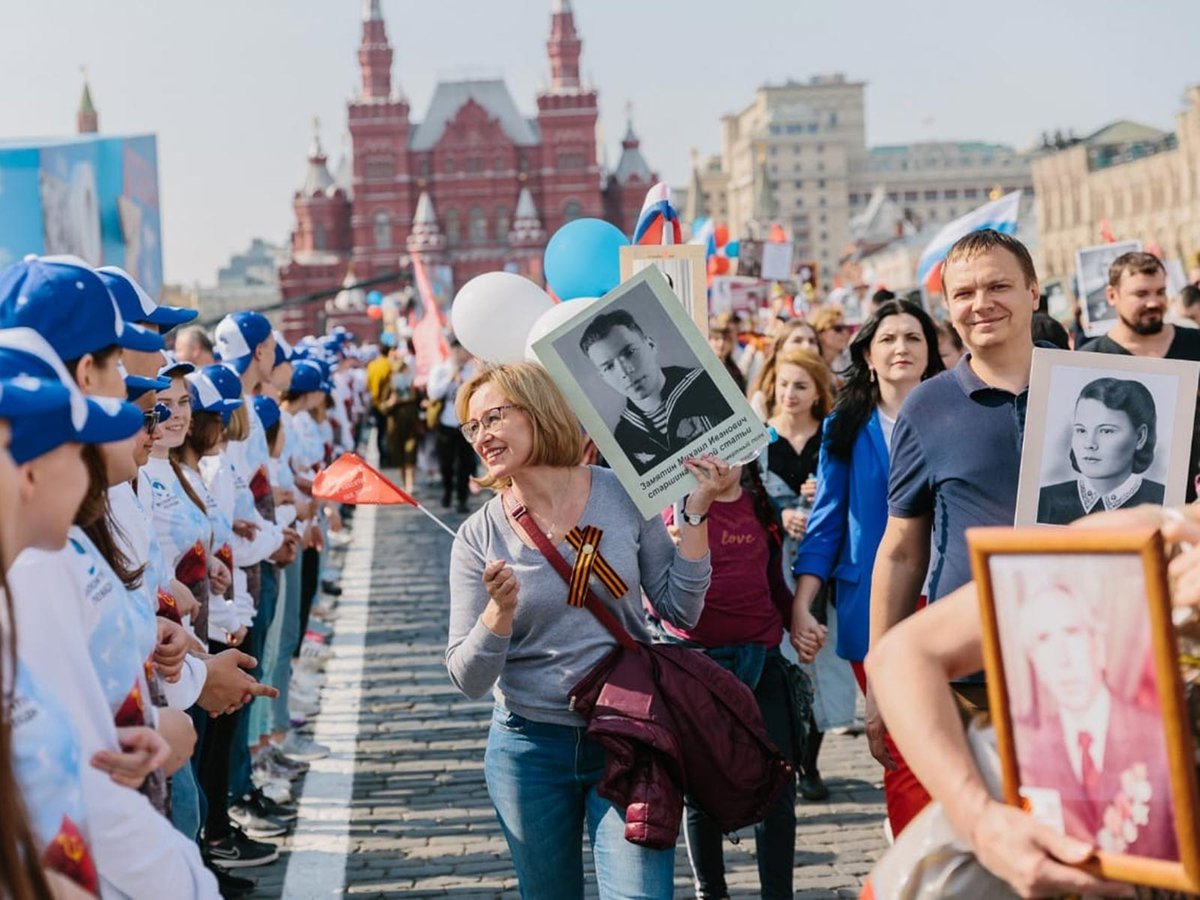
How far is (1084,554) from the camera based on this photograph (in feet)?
7.39

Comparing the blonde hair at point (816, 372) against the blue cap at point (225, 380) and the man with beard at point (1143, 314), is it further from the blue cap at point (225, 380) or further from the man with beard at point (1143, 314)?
the blue cap at point (225, 380)

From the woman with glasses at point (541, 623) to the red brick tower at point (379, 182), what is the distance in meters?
104

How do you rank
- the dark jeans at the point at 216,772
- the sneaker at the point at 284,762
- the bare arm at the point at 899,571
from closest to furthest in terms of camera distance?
the bare arm at the point at 899,571 < the dark jeans at the point at 216,772 < the sneaker at the point at 284,762

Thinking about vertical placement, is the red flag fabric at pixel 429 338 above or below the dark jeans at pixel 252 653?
above

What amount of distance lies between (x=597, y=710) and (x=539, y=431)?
2.46ft

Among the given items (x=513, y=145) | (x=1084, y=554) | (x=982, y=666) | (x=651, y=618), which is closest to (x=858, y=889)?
(x=651, y=618)

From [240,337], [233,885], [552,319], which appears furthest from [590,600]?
[240,337]

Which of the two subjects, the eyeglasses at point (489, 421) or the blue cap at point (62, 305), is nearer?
the blue cap at point (62, 305)

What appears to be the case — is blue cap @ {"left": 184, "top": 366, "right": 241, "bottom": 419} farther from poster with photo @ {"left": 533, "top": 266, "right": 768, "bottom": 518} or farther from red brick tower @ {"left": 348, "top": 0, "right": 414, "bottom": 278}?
red brick tower @ {"left": 348, "top": 0, "right": 414, "bottom": 278}

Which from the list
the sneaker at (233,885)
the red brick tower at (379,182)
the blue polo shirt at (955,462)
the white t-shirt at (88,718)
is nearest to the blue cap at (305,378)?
the sneaker at (233,885)

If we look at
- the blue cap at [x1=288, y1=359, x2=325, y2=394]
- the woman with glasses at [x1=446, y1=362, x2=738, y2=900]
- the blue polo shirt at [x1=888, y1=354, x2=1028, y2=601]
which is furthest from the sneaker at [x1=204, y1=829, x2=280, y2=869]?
the blue cap at [x1=288, y1=359, x2=325, y2=394]

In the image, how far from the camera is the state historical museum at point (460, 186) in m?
107

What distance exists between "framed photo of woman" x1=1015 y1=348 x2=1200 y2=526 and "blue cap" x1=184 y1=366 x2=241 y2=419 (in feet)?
11.6

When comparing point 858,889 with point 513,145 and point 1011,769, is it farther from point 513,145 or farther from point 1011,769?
point 513,145
